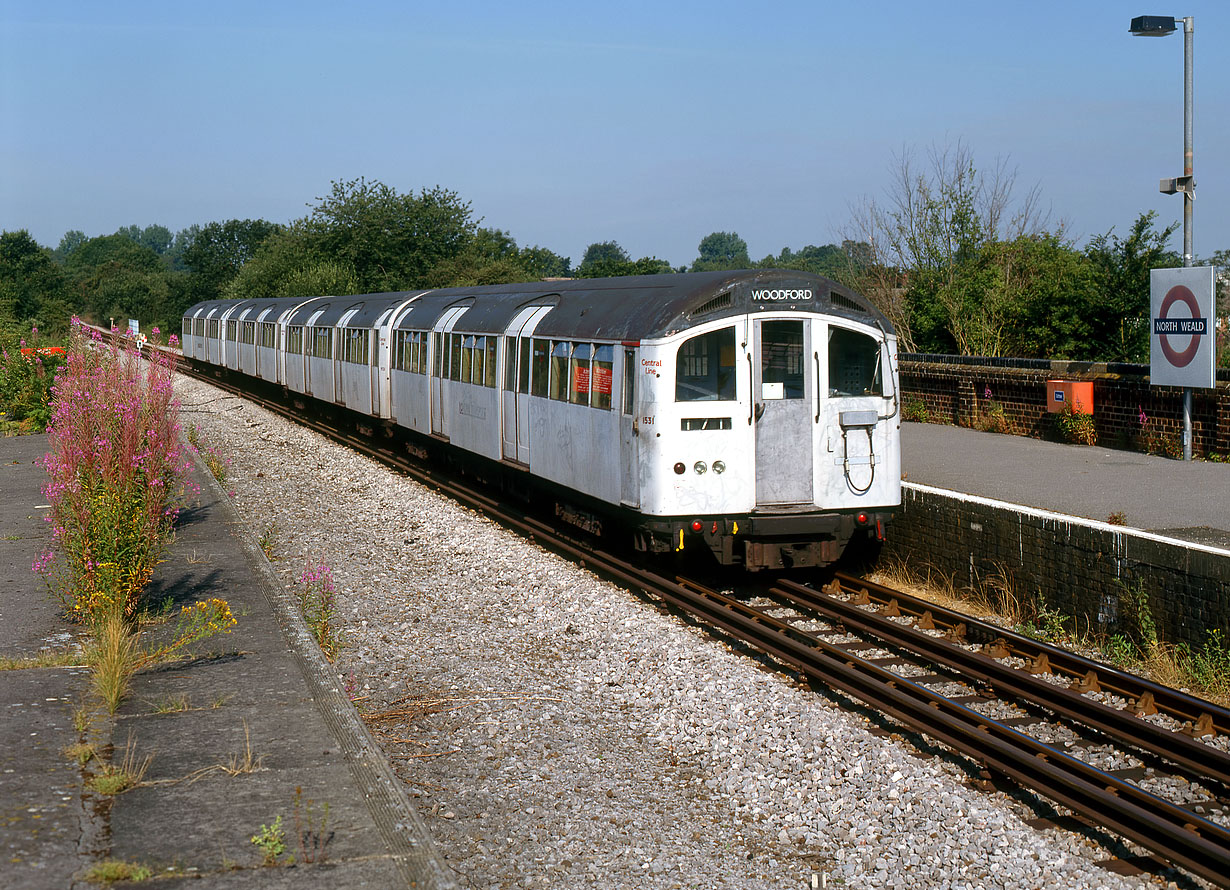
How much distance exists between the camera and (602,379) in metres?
11.2

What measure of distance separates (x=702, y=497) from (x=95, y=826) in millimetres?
6041

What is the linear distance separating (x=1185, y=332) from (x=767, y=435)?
6.81 metres

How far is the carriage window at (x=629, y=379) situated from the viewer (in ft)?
34.4

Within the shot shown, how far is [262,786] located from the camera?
5594mm

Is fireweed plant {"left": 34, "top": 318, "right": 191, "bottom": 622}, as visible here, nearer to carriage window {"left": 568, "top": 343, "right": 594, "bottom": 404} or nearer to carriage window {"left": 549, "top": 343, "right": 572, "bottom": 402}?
carriage window {"left": 568, "top": 343, "right": 594, "bottom": 404}

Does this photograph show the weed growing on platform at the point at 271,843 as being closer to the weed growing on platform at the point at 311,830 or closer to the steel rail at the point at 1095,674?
the weed growing on platform at the point at 311,830

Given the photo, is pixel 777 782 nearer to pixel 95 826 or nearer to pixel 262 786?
pixel 262 786

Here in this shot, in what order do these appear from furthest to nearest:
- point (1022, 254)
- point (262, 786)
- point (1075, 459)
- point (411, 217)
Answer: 1. point (411, 217)
2. point (1022, 254)
3. point (1075, 459)
4. point (262, 786)

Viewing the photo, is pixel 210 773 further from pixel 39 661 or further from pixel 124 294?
pixel 124 294

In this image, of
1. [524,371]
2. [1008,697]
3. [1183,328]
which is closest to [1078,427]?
[1183,328]

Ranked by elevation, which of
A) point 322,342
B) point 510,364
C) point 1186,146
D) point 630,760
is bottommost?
point 630,760

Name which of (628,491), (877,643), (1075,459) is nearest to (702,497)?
(628,491)

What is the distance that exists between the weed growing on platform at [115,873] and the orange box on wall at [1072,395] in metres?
14.4

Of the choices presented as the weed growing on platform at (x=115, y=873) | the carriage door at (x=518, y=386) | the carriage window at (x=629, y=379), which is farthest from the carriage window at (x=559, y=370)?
the weed growing on platform at (x=115, y=873)
